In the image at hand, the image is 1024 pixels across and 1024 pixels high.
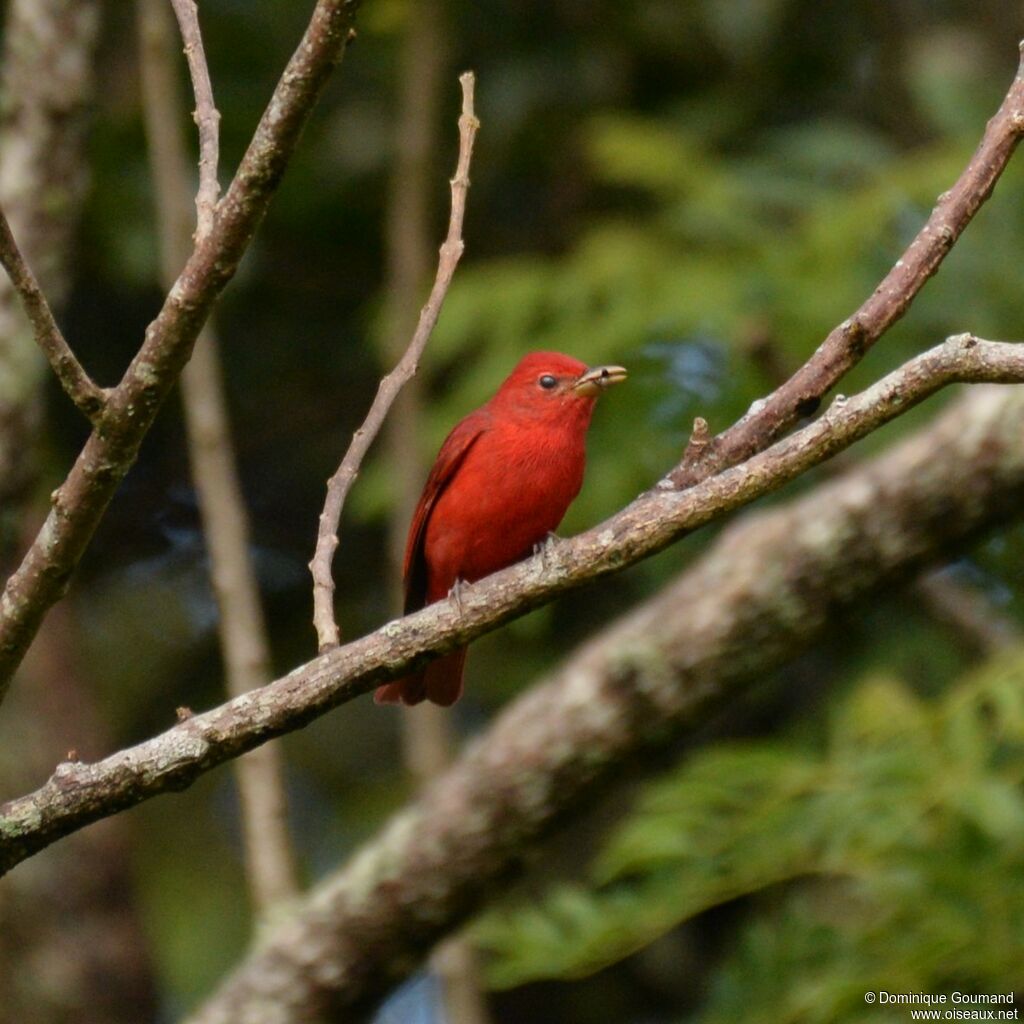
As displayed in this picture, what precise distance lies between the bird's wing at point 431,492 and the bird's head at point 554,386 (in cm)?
11

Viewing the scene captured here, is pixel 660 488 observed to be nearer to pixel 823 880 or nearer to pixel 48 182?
pixel 48 182

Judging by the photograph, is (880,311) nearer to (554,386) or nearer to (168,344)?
(168,344)

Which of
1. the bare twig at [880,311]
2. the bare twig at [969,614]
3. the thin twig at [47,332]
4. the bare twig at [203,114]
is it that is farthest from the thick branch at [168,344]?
the bare twig at [969,614]

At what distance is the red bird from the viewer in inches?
179

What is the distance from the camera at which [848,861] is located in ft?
14.6

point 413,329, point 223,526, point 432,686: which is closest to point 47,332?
point 432,686

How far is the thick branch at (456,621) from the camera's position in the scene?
8.96ft

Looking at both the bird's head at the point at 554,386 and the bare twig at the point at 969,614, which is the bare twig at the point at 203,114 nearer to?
the bird's head at the point at 554,386

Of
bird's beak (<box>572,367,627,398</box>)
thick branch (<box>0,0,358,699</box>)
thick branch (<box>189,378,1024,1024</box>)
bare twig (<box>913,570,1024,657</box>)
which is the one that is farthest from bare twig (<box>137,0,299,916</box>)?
bare twig (<box>913,570,1024,657</box>)

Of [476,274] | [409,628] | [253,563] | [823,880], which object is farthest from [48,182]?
[823,880]

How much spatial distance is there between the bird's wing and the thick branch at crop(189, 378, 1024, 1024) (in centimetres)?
53

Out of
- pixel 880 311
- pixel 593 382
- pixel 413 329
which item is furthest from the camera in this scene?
pixel 413 329

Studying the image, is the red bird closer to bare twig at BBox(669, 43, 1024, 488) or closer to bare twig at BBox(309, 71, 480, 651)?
bare twig at BBox(309, 71, 480, 651)

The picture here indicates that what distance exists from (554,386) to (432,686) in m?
0.88
